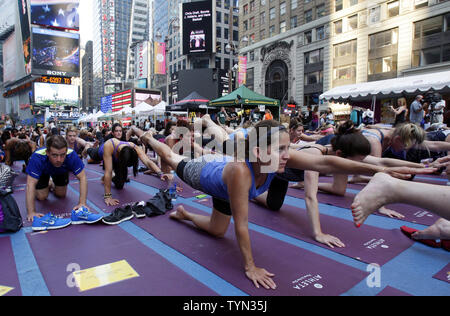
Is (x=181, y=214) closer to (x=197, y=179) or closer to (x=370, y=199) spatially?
(x=197, y=179)

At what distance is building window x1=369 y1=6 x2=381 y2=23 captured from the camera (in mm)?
25219

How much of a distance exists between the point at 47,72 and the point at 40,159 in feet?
222

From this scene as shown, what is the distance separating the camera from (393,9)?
24.2 meters

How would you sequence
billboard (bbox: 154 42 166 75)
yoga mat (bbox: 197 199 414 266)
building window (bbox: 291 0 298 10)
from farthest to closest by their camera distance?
billboard (bbox: 154 42 166 75)
building window (bbox: 291 0 298 10)
yoga mat (bbox: 197 199 414 266)

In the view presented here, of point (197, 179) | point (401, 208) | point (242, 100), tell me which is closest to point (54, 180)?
point (197, 179)

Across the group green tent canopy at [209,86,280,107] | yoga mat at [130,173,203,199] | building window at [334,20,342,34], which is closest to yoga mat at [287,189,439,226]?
yoga mat at [130,173,203,199]

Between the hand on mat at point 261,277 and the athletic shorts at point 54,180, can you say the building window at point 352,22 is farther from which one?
the hand on mat at point 261,277

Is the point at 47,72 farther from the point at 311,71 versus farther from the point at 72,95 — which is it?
the point at 311,71

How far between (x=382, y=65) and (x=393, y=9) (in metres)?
4.55

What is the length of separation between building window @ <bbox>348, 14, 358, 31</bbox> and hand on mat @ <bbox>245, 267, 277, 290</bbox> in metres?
30.6

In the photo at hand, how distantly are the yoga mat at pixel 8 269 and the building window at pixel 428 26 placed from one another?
27.8m

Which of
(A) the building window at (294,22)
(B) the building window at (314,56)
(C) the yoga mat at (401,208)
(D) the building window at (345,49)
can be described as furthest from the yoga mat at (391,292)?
(A) the building window at (294,22)

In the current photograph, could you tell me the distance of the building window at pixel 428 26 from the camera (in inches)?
838

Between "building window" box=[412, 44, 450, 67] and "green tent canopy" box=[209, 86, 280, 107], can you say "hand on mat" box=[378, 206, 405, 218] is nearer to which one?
"green tent canopy" box=[209, 86, 280, 107]
